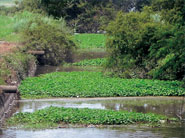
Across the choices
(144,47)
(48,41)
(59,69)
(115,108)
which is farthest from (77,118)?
(48,41)

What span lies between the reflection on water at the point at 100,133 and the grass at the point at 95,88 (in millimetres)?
5988

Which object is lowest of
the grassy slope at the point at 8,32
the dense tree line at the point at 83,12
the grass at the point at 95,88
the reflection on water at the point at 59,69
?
the reflection on water at the point at 59,69

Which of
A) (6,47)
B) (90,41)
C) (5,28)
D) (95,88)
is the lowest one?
(95,88)

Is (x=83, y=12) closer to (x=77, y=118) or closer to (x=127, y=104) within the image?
(x=127, y=104)

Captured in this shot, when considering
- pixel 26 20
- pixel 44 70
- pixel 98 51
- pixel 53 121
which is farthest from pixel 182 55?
pixel 98 51

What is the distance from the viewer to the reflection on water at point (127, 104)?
68.0 feet

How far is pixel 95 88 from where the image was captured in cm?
2380

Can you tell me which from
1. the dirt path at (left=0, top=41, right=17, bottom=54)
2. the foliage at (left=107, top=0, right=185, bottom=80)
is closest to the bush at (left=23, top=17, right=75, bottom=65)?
the dirt path at (left=0, top=41, right=17, bottom=54)

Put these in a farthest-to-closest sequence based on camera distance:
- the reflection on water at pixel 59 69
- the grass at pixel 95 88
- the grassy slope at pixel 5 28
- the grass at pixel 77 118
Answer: the grassy slope at pixel 5 28 → the reflection on water at pixel 59 69 → the grass at pixel 95 88 → the grass at pixel 77 118

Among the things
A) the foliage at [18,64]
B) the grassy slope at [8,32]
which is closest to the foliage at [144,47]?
the foliage at [18,64]

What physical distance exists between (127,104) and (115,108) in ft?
3.17

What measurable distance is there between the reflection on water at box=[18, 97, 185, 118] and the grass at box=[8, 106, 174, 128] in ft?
6.61

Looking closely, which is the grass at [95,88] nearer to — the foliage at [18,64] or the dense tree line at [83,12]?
the foliage at [18,64]

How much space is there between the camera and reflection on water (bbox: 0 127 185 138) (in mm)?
16344
